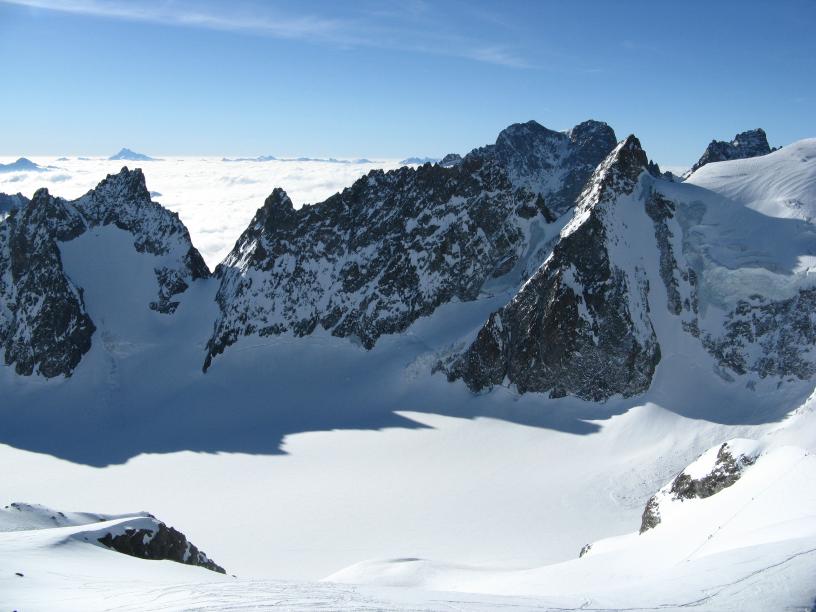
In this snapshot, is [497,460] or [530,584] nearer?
[530,584]

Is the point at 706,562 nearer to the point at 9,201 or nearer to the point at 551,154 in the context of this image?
the point at 551,154

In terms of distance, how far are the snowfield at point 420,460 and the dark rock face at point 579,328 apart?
1.52 meters

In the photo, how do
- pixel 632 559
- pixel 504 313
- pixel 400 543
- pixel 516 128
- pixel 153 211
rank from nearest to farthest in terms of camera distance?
pixel 632 559 < pixel 400 543 < pixel 504 313 < pixel 153 211 < pixel 516 128

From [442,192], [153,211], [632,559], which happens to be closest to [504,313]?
[442,192]

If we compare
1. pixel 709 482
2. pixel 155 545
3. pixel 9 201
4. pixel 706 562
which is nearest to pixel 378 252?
pixel 155 545

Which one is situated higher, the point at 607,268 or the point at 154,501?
the point at 607,268

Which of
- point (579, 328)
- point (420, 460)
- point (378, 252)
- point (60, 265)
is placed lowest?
point (420, 460)

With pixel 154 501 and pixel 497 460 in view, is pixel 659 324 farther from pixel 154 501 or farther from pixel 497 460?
pixel 154 501

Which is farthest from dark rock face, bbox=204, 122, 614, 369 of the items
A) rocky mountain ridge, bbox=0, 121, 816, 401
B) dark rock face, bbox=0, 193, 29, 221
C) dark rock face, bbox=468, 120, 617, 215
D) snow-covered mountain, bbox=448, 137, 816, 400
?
dark rock face, bbox=0, 193, 29, 221

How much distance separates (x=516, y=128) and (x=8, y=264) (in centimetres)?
9514

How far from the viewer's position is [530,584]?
22844mm

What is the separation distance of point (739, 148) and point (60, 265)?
11684 centimetres

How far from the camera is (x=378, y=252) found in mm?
78188

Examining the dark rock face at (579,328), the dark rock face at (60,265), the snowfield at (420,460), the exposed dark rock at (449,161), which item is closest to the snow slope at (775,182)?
the snowfield at (420,460)
